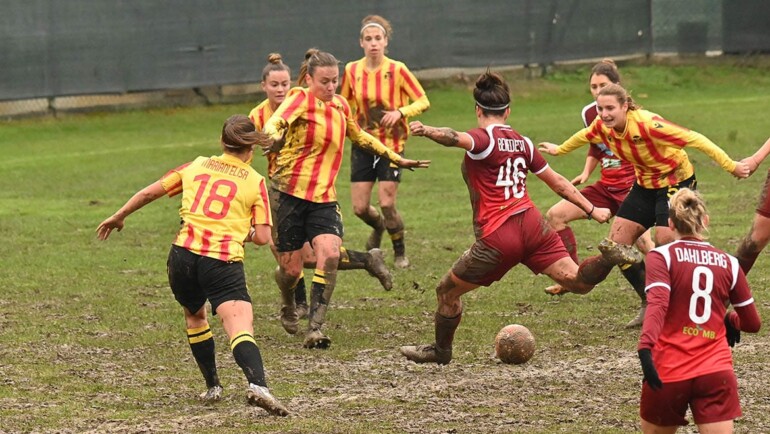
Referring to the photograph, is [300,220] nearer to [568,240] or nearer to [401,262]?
[568,240]

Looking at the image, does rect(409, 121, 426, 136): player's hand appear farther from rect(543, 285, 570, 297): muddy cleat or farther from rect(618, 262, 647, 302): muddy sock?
rect(543, 285, 570, 297): muddy cleat

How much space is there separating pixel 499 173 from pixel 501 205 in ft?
0.71

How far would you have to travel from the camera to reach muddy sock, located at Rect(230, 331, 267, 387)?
26.3 ft

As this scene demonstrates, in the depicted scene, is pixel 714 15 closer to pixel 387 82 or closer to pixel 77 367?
pixel 387 82

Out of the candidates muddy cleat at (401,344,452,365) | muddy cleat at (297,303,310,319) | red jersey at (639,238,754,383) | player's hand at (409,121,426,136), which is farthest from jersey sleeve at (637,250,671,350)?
muddy cleat at (297,303,310,319)

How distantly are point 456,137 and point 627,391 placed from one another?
200cm

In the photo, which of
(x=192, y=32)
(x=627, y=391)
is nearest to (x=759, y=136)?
(x=192, y=32)

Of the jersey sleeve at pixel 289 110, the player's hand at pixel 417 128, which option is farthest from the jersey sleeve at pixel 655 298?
the jersey sleeve at pixel 289 110

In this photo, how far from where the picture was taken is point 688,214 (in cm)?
660

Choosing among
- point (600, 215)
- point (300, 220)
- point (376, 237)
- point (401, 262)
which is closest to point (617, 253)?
point (600, 215)

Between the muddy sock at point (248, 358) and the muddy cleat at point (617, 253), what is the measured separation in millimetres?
2280

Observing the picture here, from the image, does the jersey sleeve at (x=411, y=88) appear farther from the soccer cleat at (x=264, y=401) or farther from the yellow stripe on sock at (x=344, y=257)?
the soccer cleat at (x=264, y=401)

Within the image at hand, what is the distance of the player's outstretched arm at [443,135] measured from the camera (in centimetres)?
857

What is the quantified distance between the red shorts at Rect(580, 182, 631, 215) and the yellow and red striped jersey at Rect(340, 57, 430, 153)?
8.74ft
